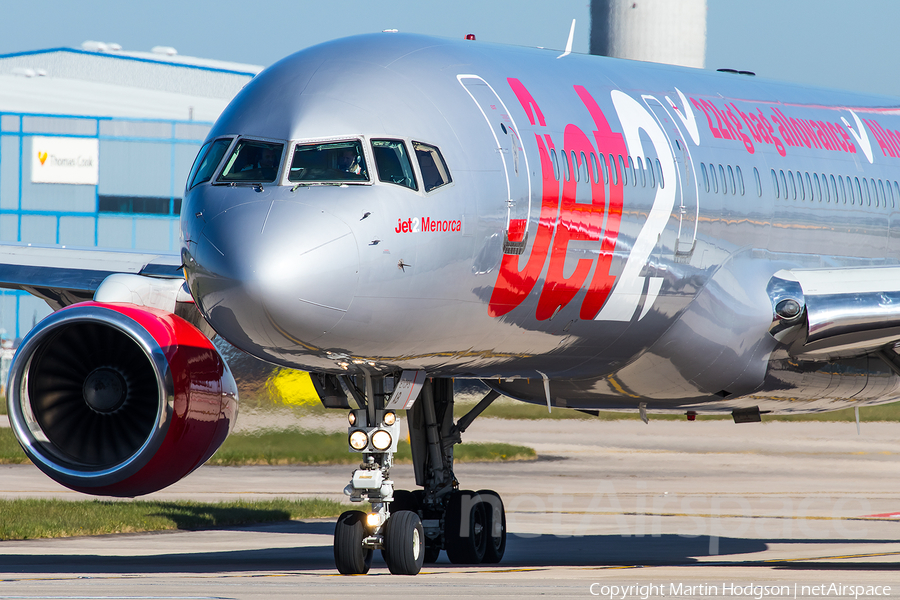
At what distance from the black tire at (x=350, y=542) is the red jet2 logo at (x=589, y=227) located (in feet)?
6.31

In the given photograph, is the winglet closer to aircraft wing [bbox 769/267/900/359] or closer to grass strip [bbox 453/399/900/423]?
aircraft wing [bbox 769/267/900/359]

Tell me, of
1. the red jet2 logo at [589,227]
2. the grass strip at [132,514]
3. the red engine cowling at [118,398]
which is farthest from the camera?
the grass strip at [132,514]

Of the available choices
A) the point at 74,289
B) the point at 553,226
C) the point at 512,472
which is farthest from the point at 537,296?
the point at 512,472

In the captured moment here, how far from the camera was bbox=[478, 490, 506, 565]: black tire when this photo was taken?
1498 centimetres

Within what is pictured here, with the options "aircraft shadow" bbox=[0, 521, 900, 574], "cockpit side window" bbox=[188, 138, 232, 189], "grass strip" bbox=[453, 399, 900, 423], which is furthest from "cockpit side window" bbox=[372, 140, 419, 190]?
"grass strip" bbox=[453, 399, 900, 423]

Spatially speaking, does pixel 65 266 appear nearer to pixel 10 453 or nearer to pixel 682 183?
pixel 682 183

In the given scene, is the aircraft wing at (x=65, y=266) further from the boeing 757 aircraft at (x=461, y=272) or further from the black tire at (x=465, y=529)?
the black tire at (x=465, y=529)

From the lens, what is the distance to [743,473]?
94.8ft

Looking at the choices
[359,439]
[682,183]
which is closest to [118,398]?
[359,439]

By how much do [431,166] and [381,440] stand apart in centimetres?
215

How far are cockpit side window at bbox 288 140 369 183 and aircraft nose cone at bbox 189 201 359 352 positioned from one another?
0.41 meters

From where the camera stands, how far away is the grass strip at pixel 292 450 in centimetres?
2308

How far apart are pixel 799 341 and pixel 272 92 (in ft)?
18.9

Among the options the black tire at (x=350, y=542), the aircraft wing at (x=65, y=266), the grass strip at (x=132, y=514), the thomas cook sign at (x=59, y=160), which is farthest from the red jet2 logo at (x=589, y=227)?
the thomas cook sign at (x=59, y=160)
